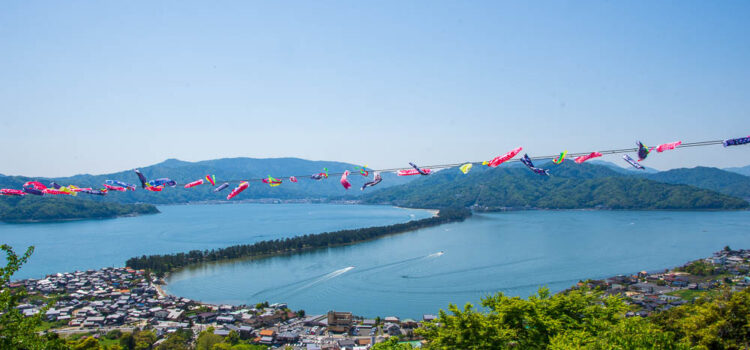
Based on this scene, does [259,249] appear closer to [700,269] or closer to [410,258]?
[410,258]

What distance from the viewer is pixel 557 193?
210 ft

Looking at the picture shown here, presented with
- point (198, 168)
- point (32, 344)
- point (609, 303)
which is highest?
point (198, 168)

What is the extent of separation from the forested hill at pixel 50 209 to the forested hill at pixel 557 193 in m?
44.4

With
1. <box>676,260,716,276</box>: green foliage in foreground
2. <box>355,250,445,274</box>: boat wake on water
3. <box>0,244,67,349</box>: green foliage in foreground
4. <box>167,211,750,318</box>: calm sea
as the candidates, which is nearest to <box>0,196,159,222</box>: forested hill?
<box>167,211,750,318</box>: calm sea

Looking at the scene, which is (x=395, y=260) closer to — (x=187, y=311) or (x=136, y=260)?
(x=187, y=311)

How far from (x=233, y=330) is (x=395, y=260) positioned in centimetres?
1281

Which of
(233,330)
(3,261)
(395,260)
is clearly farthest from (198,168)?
(233,330)

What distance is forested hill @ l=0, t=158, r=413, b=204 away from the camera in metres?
78.2

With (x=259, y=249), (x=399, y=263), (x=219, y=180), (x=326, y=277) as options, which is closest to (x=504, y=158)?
(x=326, y=277)

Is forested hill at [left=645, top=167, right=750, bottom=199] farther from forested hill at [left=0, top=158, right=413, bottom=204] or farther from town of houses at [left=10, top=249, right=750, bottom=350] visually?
town of houses at [left=10, top=249, right=750, bottom=350]

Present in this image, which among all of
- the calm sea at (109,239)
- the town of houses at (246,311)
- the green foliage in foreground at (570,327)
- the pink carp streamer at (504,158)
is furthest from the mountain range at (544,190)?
the pink carp streamer at (504,158)

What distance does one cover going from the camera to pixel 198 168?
378 ft

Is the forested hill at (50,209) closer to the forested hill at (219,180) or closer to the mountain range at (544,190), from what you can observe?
the forested hill at (219,180)

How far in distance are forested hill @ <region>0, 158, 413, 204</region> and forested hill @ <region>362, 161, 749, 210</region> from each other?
1705 cm
